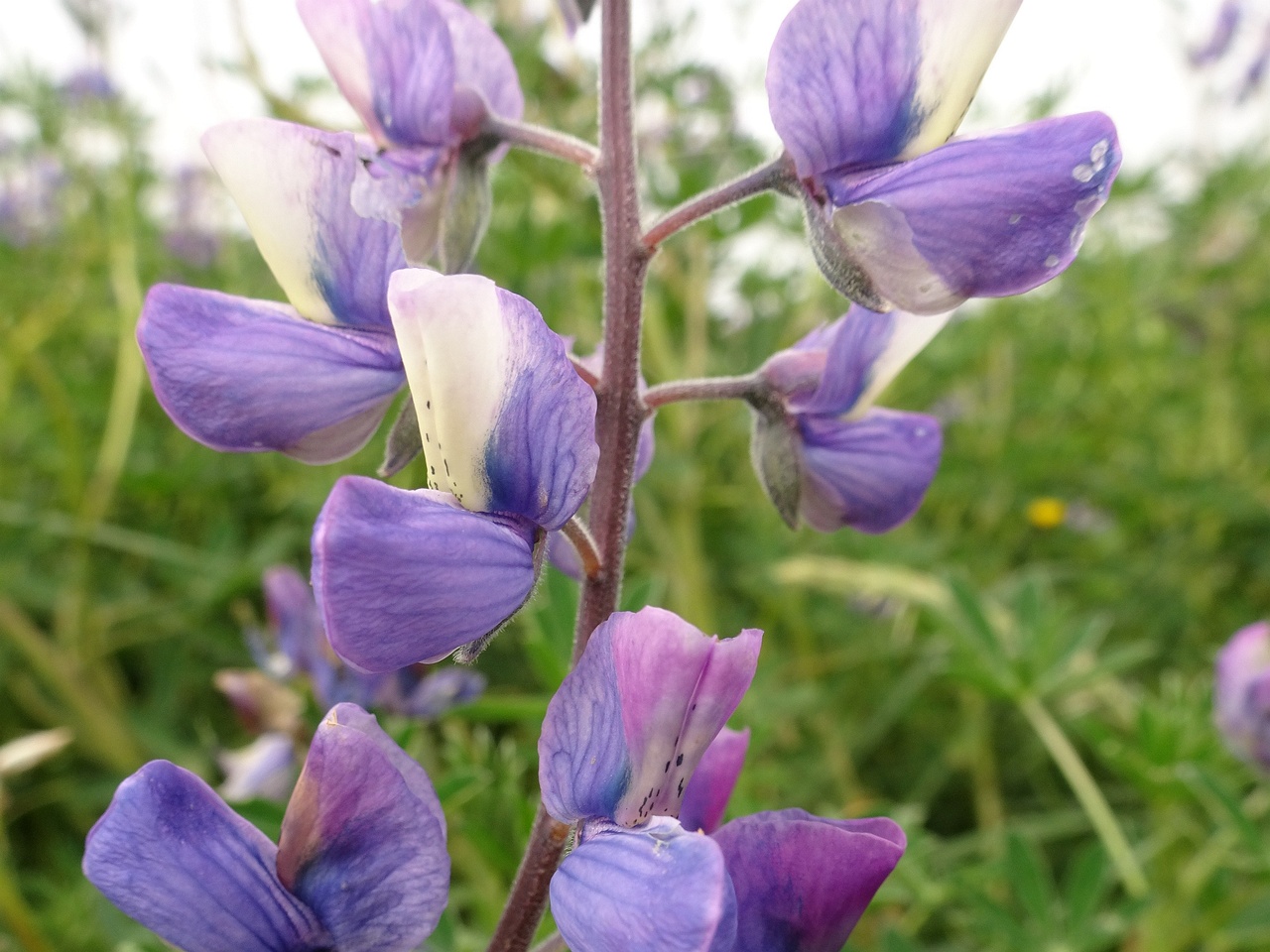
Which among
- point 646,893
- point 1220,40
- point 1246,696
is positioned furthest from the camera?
point 1220,40

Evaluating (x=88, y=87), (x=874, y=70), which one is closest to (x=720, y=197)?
(x=874, y=70)

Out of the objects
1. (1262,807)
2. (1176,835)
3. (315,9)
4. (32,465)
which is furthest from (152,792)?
(32,465)

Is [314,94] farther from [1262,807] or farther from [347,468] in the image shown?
[1262,807]

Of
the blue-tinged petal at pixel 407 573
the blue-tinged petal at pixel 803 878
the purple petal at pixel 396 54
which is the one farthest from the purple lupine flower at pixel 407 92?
the blue-tinged petal at pixel 803 878

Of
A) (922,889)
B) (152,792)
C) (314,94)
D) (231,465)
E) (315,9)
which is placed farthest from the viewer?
(314,94)

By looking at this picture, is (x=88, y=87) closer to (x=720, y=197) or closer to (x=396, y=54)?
(x=396, y=54)

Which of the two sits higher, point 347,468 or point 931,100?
point 931,100

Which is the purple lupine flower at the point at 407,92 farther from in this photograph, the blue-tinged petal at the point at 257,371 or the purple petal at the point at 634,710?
the purple petal at the point at 634,710
